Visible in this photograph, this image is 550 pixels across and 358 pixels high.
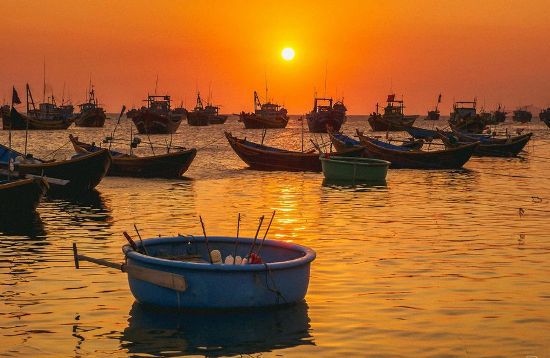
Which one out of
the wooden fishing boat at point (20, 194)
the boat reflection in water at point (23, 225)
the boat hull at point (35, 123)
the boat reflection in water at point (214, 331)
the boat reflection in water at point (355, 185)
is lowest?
the boat hull at point (35, 123)

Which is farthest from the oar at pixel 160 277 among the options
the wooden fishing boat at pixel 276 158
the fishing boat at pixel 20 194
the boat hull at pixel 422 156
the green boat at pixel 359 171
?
the boat hull at pixel 422 156

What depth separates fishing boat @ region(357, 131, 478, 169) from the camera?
53.2 meters

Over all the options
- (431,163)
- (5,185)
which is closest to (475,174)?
(431,163)

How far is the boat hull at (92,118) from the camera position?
7303 inches

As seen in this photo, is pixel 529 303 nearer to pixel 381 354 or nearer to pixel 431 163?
pixel 381 354

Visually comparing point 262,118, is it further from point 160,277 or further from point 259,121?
point 160,277

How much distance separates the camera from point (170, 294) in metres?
13.7

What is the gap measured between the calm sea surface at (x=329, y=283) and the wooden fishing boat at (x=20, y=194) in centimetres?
88

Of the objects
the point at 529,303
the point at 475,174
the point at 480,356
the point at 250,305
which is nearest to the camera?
the point at 480,356

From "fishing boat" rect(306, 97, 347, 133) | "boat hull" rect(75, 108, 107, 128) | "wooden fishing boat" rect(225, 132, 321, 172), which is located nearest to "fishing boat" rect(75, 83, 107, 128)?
"boat hull" rect(75, 108, 107, 128)

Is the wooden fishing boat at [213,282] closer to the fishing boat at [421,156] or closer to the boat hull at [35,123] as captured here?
the fishing boat at [421,156]

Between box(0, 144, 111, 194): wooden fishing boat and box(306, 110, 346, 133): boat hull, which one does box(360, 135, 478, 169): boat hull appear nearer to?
box(0, 144, 111, 194): wooden fishing boat

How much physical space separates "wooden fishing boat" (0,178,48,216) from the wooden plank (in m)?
12.6

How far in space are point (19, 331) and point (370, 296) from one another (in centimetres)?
618
